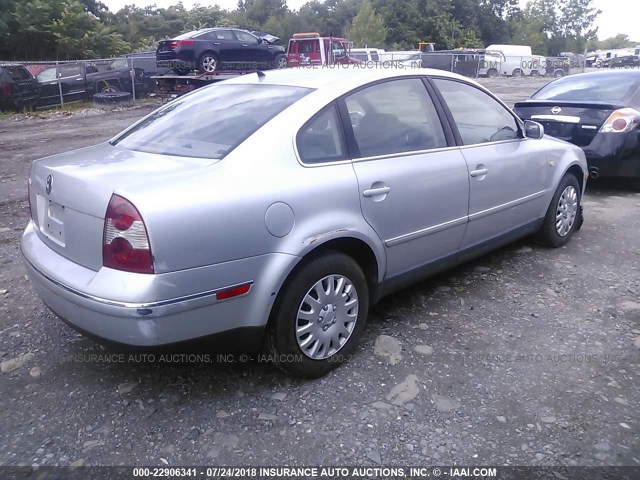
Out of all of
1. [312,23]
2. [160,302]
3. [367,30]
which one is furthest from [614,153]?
[312,23]

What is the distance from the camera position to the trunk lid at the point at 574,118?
6547 millimetres

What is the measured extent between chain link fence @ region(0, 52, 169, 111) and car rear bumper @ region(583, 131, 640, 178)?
14.1 m

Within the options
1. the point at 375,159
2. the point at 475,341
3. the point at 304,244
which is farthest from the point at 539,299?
the point at 304,244

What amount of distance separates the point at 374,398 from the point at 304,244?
2.87ft

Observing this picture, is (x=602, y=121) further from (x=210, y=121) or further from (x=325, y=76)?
(x=210, y=121)

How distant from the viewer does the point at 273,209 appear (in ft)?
8.82

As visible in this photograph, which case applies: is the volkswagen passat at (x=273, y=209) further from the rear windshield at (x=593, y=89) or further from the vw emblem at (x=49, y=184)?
the rear windshield at (x=593, y=89)

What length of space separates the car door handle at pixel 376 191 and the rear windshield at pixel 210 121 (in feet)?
2.10

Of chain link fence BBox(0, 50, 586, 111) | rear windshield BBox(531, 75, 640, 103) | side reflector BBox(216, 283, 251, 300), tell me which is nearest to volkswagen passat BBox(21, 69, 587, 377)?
side reflector BBox(216, 283, 251, 300)

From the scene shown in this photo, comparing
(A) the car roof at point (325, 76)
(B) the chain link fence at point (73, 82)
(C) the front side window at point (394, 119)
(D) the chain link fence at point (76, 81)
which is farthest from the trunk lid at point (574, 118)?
(B) the chain link fence at point (73, 82)

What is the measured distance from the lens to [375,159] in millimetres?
3268

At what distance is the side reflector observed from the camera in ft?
8.41

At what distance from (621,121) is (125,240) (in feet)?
19.7

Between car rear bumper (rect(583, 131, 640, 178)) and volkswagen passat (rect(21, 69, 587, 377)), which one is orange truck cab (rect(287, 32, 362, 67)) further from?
volkswagen passat (rect(21, 69, 587, 377))
